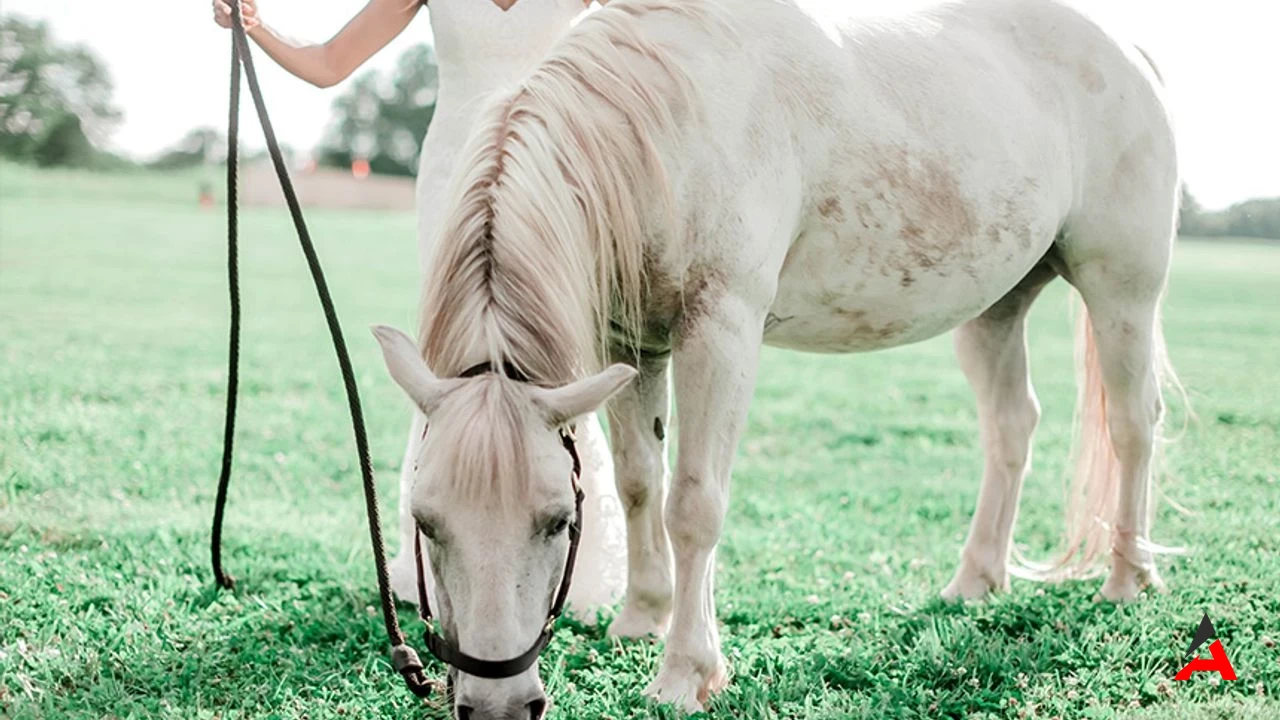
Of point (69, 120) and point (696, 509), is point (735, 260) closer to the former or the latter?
point (696, 509)

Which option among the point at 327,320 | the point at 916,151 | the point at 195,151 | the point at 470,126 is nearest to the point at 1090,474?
the point at 916,151

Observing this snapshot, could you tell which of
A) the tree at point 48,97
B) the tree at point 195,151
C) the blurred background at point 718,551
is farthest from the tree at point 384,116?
the blurred background at point 718,551

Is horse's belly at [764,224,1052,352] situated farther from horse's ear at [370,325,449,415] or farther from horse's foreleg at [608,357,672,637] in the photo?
horse's ear at [370,325,449,415]

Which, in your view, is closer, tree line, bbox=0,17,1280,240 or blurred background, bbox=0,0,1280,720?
blurred background, bbox=0,0,1280,720

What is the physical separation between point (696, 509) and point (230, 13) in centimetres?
207

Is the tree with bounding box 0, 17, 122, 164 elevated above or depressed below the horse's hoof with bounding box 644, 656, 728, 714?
above

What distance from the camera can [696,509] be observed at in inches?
115

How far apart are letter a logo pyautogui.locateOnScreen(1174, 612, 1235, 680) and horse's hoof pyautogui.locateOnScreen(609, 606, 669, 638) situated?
1.56 meters

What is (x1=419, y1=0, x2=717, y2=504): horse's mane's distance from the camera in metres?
2.45

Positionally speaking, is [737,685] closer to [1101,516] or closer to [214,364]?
[1101,516]

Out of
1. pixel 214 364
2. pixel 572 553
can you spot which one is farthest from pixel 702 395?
pixel 214 364

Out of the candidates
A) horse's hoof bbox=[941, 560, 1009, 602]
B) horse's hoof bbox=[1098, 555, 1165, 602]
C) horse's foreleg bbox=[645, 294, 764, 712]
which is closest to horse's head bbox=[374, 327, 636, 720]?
horse's foreleg bbox=[645, 294, 764, 712]

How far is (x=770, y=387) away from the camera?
9.41 m

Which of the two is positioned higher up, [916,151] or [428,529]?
[916,151]
